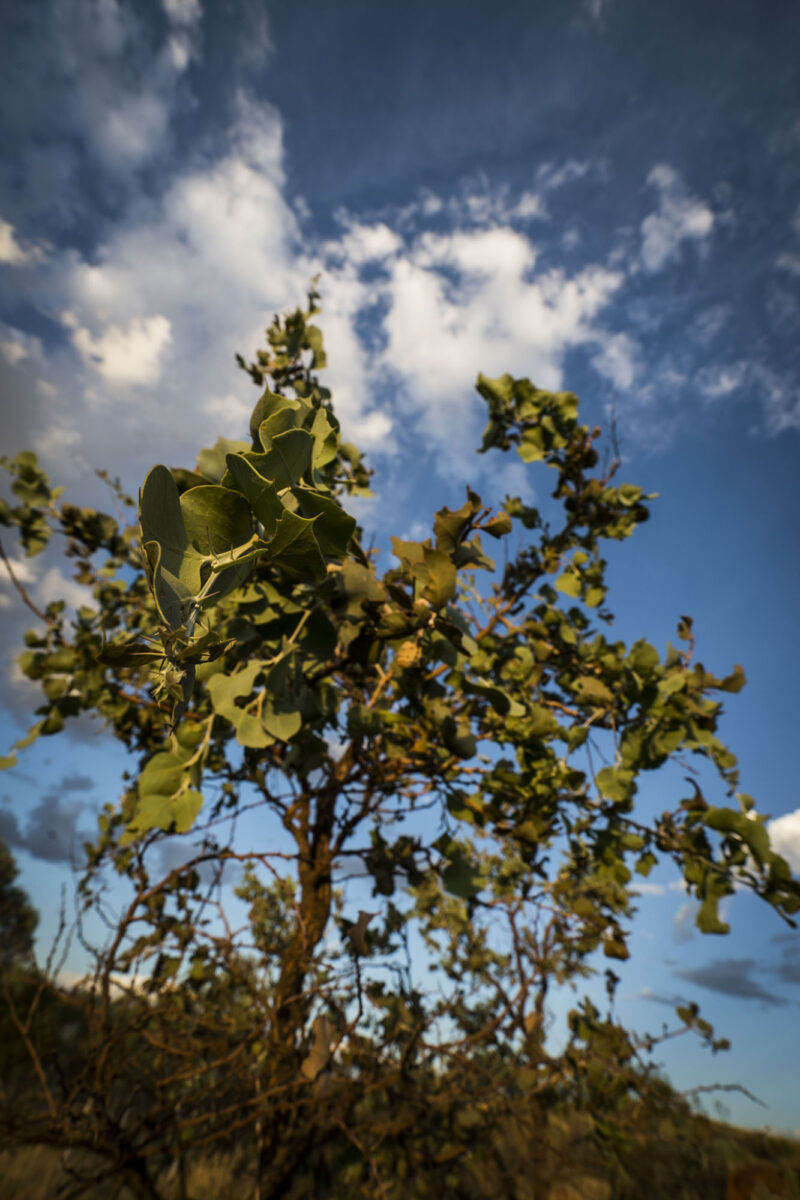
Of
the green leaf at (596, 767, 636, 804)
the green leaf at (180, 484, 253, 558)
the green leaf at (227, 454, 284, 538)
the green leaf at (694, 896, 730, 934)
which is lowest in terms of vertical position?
the green leaf at (694, 896, 730, 934)

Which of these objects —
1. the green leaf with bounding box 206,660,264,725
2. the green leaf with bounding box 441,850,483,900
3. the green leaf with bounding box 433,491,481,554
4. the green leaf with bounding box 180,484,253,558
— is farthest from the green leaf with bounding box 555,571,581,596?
the green leaf with bounding box 180,484,253,558

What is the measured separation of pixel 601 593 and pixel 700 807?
0.98 m

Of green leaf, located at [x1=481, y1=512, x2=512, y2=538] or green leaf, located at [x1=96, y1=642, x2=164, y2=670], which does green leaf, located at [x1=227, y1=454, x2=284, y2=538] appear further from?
green leaf, located at [x1=481, y1=512, x2=512, y2=538]

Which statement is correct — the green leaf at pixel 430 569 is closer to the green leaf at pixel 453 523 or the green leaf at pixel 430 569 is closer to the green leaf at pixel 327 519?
the green leaf at pixel 453 523

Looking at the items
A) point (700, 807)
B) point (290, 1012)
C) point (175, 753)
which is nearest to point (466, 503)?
point (175, 753)

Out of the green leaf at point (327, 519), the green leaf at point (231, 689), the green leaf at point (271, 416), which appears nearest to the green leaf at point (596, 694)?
the green leaf at point (231, 689)

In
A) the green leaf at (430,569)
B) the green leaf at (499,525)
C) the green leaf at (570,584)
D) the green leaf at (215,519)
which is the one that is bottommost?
the green leaf at (215,519)

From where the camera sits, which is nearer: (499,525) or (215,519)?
(215,519)

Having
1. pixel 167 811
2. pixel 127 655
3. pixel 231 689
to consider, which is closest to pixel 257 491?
pixel 127 655

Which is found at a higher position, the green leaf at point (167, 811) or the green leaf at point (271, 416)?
the green leaf at point (271, 416)

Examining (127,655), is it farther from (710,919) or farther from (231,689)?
(710,919)

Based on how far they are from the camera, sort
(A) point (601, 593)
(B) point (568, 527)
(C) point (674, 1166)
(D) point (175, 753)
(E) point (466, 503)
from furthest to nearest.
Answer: (C) point (674, 1166)
(B) point (568, 527)
(A) point (601, 593)
(D) point (175, 753)
(E) point (466, 503)

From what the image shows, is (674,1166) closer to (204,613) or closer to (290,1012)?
(290,1012)

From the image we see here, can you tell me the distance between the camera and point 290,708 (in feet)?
4.59
